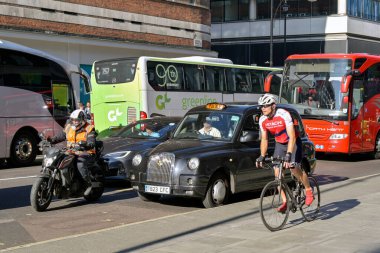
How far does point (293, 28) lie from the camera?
5184 centimetres

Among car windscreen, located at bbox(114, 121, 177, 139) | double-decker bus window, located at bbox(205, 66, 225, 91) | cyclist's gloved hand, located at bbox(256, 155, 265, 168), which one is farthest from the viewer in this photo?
double-decker bus window, located at bbox(205, 66, 225, 91)

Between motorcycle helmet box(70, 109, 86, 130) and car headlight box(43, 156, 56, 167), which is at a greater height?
motorcycle helmet box(70, 109, 86, 130)

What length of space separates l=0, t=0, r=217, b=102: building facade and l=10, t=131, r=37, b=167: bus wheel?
9.16 m

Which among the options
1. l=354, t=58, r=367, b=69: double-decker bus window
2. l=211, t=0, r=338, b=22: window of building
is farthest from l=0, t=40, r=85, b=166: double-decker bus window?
l=211, t=0, r=338, b=22: window of building

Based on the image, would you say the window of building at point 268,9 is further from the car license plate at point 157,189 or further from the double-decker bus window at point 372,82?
the car license plate at point 157,189

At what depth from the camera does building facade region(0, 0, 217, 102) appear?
86.8 ft

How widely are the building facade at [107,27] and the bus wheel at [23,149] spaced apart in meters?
9.16

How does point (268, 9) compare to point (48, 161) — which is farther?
point (268, 9)

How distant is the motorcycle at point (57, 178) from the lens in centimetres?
941

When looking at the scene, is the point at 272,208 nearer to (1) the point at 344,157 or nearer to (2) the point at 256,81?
(1) the point at 344,157

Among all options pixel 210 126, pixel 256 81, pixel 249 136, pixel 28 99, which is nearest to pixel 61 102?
pixel 28 99

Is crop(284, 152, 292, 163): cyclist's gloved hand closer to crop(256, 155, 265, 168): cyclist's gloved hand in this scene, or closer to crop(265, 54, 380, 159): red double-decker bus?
crop(256, 155, 265, 168): cyclist's gloved hand

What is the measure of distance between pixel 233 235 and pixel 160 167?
8.62 ft

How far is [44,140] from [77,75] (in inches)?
389
